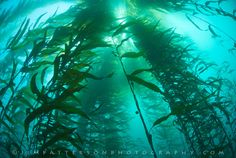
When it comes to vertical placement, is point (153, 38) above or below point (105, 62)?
below

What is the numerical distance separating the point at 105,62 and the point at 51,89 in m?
6.20

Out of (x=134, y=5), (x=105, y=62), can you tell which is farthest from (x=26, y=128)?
(x=105, y=62)

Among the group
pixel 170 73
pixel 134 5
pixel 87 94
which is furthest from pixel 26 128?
pixel 87 94

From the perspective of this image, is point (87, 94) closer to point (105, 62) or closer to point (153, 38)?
point (105, 62)

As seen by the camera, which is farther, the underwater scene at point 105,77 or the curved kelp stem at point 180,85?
the curved kelp stem at point 180,85

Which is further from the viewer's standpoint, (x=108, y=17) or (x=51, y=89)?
(x=108, y=17)

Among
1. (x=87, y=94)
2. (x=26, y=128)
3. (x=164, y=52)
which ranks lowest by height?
(x=26, y=128)

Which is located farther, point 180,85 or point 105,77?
point 180,85

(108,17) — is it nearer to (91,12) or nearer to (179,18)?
(91,12)

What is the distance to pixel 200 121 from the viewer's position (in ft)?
10.2

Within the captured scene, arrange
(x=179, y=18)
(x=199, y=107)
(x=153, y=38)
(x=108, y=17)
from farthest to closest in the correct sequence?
(x=179, y=18) < (x=153, y=38) < (x=108, y=17) < (x=199, y=107)

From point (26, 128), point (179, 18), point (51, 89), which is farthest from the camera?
point (179, 18)

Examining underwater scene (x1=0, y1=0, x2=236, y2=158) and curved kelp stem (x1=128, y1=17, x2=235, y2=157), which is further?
curved kelp stem (x1=128, y1=17, x2=235, y2=157)

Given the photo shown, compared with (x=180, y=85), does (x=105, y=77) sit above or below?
below
